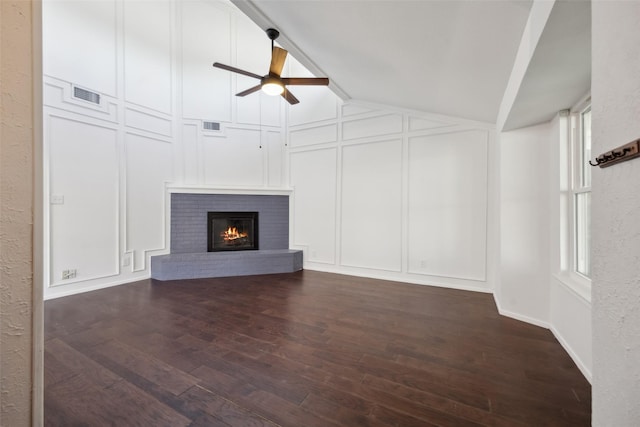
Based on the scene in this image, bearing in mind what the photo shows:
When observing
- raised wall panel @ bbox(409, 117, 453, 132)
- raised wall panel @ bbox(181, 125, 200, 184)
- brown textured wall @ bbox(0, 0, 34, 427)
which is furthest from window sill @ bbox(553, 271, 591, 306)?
raised wall panel @ bbox(181, 125, 200, 184)

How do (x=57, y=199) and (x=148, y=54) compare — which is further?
(x=148, y=54)

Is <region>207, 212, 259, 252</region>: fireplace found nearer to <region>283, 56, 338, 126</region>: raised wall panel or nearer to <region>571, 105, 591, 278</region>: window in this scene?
<region>283, 56, 338, 126</region>: raised wall panel

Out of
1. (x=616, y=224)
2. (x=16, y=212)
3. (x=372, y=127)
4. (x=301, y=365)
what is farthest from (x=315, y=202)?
(x=16, y=212)

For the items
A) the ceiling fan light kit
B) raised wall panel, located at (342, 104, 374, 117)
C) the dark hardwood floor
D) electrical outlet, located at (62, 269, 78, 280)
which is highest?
raised wall panel, located at (342, 104, 374, 117)

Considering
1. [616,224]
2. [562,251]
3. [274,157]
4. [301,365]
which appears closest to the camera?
[616,224]

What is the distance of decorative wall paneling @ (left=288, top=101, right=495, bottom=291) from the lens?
12.2 feet

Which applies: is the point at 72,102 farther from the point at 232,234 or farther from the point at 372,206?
the point at 372,206

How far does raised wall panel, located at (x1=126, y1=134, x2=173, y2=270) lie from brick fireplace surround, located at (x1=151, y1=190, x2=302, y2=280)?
0.68ft

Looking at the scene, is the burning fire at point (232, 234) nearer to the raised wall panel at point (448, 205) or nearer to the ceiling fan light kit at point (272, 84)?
the ceiling fan light kit at point (272, 84)

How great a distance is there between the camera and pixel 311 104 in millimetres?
4969

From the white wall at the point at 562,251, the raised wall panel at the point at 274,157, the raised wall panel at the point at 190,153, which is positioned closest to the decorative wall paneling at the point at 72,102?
the raised wall panel at the point at 190,153

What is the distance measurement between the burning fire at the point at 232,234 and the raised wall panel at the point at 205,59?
2047 millimetres

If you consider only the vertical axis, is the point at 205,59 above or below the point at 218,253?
above

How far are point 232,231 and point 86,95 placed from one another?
2832 millimetres
